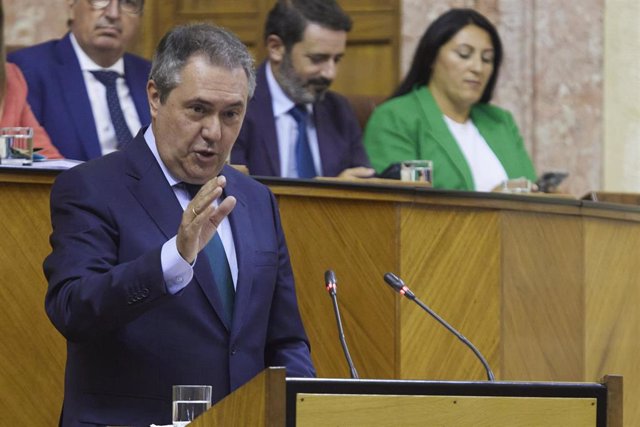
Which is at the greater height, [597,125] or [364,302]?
[597,125]

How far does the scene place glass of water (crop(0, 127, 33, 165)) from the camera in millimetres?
5160

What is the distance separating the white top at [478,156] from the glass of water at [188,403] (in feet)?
10.6

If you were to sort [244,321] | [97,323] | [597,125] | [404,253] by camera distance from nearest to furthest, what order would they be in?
1. [97,323]
2. [244,321]
3. [404,253]
4. [597,125]

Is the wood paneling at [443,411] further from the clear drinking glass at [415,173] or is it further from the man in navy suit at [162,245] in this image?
the clear drinking glass at [415,173]

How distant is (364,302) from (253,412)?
2242 mm

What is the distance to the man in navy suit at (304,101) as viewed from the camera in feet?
20.1

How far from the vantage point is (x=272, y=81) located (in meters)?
6.30

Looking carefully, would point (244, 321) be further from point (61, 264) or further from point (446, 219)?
point (446, 219)

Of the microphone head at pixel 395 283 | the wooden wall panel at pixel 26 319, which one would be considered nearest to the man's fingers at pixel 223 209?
the microphone head at pixel 395 283

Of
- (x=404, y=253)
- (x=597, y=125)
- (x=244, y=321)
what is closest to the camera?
(x=244, y=321)

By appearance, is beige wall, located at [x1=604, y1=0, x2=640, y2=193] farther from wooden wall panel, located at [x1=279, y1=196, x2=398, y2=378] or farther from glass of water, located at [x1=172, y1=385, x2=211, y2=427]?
glass of water, located at [x1=172, y1=385, x2=211, y2=427]

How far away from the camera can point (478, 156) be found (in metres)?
6.65

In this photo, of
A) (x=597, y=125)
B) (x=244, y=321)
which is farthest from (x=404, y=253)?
(x=597, y=125)

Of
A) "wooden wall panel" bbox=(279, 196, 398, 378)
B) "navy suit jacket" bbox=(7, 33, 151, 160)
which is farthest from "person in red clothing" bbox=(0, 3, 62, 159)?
"wooden wall panel" bbox=(279, 196, 398, 378)
